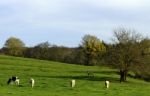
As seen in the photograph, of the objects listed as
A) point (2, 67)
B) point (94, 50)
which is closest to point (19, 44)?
point (94, 50)

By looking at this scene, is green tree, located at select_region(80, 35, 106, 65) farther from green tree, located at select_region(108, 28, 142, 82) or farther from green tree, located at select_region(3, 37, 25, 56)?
green tree, located at select_region(108, 28, 142, 82)

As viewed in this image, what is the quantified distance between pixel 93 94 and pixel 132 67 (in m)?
30.6

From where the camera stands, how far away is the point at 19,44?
6403 inches

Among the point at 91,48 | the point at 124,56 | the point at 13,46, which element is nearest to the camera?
the point at 124,56

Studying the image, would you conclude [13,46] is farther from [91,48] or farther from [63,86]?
[63,86]

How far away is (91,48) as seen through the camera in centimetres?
12775

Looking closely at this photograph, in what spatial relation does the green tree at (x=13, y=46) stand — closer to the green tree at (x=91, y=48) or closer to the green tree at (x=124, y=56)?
the green tree at (x=91, y=48)

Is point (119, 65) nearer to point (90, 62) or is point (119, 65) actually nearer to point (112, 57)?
point (112, 57)

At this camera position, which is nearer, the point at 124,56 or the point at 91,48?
the point at 124,56

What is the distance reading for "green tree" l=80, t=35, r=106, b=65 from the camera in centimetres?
12359

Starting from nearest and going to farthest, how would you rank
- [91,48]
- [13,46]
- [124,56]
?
1. [124,56]
2. [91,48]
3. [13,46]

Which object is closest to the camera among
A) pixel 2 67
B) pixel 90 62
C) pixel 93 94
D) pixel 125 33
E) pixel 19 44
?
pixel 93 94

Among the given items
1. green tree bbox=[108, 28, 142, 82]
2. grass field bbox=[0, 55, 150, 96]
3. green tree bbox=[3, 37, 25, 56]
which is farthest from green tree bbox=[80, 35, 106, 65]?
green tree bbox=[108, 28, 142, 82]

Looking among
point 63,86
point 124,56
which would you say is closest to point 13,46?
point 124,56
